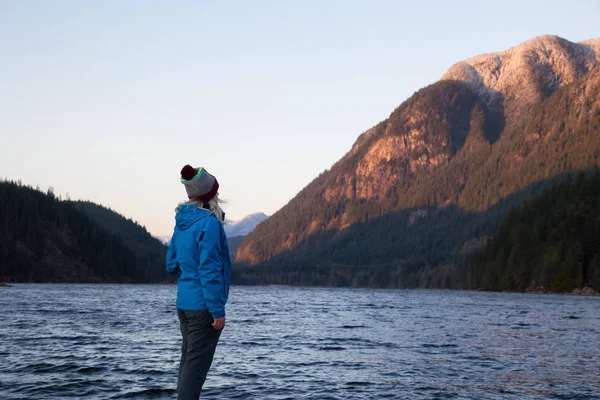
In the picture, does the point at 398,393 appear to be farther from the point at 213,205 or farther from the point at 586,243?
the point at 586,243

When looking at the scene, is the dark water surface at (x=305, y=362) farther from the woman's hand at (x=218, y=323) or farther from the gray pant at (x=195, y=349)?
the woman's hand at (x=218, y=323)

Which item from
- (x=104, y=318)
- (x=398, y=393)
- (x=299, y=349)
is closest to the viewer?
(x=398, y=393)

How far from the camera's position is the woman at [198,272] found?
12.3 metres

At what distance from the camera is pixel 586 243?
593 feet

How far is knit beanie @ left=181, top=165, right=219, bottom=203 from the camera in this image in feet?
42.2

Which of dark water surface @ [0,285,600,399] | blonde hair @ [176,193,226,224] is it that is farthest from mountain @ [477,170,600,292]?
blonde hair @ [176,193,226,224]

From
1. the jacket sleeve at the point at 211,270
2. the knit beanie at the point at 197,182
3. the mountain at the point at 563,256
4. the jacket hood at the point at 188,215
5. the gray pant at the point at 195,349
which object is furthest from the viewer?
the mountain at the point at 563,256

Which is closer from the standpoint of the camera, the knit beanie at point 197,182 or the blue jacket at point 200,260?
the blue jacket at point 200,260

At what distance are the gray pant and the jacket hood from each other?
1566 millimetres

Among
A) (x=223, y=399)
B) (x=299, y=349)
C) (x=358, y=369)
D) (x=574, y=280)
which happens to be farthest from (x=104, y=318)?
(x=574, y=280)

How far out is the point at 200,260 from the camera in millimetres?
12305

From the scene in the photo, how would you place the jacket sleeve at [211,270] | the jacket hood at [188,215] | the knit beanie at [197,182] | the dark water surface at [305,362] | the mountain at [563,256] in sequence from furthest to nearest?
1. the mountain at [563,256]
2. the dark water surface at [305,362]
3. the knit beanie at [197,182]
4. the jacket hood at [188,215]
5. the jacket sleeve at [211,270]

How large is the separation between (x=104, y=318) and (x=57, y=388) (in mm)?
33366

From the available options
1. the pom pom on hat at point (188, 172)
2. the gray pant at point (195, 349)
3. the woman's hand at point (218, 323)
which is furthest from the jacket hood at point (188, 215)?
the woman's hand at point (218, 323)
